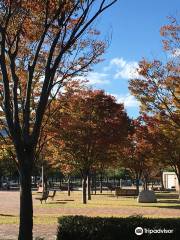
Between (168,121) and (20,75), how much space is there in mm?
12511

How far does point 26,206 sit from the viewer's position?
36.4ft

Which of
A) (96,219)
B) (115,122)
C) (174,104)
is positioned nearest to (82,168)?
(115,122)

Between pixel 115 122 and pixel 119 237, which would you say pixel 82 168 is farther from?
pixel 119 237

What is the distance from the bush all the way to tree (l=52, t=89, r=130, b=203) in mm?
22533

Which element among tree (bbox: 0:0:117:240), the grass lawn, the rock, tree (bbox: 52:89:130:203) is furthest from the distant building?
tree (bbox: 0:0:117:240)

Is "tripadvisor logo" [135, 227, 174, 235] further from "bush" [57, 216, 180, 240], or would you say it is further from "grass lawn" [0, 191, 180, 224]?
"grass lawn" [0, 191, 180, 224]

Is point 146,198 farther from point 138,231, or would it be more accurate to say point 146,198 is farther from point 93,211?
point 138,231

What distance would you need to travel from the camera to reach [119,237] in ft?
33.7

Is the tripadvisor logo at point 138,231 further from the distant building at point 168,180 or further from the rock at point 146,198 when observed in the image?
the distant building at point 168,180

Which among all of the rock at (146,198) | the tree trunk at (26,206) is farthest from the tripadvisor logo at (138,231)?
the rock at (146,198)

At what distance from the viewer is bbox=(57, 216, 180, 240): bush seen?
10.2m

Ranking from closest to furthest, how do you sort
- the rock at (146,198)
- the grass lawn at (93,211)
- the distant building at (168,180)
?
the grass lawn at (93,211) → the rock at (146,198) → the distant building at (168,180)

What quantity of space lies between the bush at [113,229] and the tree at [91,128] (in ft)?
73.9

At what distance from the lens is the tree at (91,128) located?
3450 centimetres
